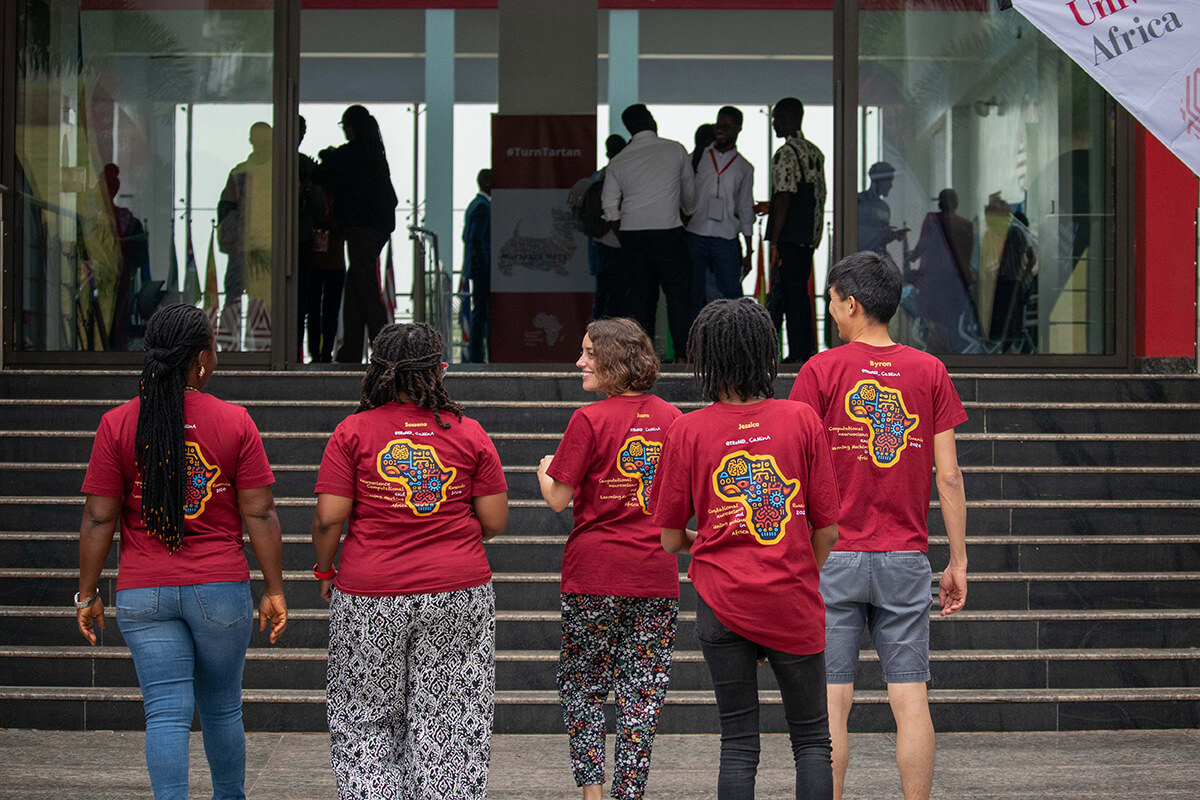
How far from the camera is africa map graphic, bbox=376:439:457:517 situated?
3.38 m

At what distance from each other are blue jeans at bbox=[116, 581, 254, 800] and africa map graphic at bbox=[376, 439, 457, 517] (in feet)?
1.74

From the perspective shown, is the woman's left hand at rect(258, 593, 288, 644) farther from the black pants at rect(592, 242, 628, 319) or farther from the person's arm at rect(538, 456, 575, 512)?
the black pants at rect(592, 242, 628, 319)

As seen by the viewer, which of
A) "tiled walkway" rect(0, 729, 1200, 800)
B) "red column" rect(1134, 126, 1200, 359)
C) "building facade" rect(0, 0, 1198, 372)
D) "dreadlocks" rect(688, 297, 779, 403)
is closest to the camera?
"dreadlocks" rect(688, 297, 779, 403)

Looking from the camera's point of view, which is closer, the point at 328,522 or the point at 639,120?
the point at 328,522

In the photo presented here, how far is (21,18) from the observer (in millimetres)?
8547

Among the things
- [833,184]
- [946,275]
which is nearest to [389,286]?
[833,184]

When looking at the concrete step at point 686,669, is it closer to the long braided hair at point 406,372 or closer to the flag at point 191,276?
the long braided hair at point 406,372

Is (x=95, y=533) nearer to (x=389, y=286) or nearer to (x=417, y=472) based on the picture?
(x=417, y=472)

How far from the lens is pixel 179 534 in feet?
10.8

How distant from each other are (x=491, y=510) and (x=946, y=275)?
615 cm

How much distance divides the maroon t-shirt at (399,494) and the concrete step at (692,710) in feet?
6.67

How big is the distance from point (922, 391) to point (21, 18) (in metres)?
→ 7.48

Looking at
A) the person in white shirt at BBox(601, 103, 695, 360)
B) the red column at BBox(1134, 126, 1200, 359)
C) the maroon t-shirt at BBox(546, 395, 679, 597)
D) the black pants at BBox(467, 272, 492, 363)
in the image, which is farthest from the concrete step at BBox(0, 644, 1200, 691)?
the black pants at BBox(467, 272, 492, 363)

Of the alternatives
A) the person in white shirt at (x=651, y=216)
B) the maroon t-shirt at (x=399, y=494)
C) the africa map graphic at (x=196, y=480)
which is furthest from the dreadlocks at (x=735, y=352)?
the person in white shirt at (x=651, y=216)
